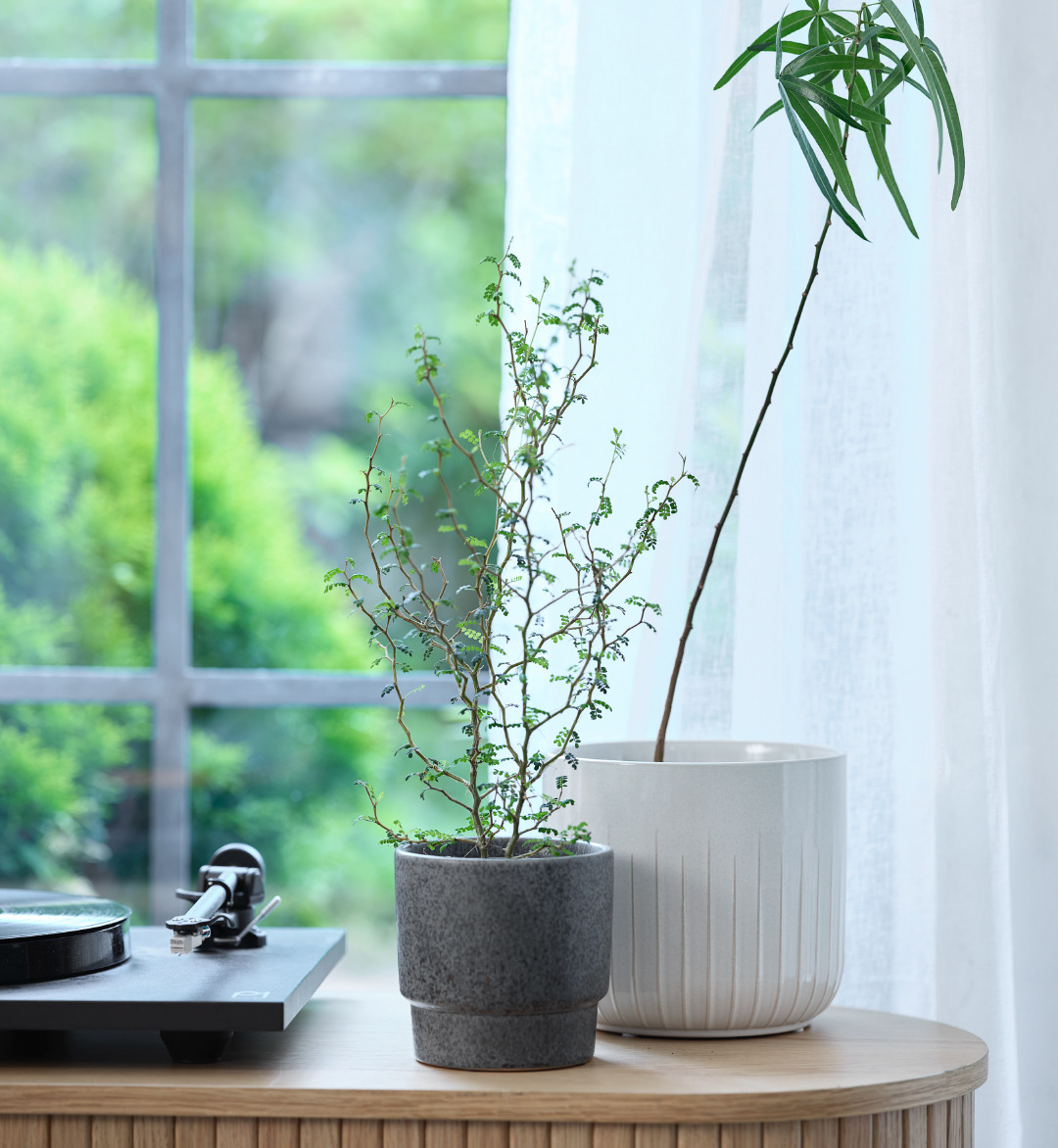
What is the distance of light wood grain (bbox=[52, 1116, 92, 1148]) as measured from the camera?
77 cm

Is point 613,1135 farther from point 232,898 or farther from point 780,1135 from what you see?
point 232,898

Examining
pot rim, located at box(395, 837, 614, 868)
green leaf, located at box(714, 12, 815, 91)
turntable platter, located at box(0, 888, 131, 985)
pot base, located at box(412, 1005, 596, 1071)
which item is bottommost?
pot base, located at box(412, 1005, 596, 1071)

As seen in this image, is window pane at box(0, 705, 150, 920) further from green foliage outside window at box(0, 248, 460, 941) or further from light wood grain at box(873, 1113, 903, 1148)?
light wood grain at box(873, 1113, 903, 1148)

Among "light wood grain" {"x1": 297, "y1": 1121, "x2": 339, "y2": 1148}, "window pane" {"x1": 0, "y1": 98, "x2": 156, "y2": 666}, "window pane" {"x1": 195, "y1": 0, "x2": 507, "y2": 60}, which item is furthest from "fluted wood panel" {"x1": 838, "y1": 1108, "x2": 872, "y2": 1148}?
"window pane" {"x1": 195, "y1": 0, "x2": 507, "y2": 60}

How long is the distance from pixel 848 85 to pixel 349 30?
725mm

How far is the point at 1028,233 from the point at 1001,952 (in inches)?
24.7

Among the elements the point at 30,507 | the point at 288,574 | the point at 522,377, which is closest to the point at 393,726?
the point at 288,574

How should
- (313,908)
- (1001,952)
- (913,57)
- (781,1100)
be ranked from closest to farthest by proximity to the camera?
(781,1100)
(913,57)
(1001,952)
(313,908)

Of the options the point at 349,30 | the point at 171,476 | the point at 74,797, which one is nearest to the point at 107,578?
the point at 171,476

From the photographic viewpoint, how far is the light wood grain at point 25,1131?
767 mm

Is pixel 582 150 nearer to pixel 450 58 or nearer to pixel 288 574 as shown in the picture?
pixel 450 58

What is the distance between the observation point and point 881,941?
42.7 inches

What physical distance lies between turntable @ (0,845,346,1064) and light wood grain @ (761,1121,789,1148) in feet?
1.03

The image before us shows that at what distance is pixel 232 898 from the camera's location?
3.18 feet
